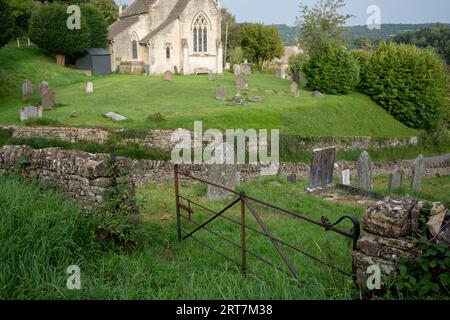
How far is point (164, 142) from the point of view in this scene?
19.2 m

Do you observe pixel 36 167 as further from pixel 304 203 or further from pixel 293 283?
pixel 304 203

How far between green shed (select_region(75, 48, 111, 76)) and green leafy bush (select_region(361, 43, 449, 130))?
23572 millimetres

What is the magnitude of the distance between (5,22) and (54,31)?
619 cm

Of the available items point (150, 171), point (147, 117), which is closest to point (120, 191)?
point (150, 171)

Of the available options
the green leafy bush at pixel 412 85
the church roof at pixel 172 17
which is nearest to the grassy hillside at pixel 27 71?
the church roof at pixel 172 17

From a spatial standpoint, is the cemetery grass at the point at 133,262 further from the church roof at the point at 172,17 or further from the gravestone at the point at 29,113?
the church roof at the point at 172,17

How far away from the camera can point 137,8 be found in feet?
153

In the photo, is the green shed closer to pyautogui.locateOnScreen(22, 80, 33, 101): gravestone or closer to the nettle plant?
pyautogui.locateOnScreen(22, 80, 33, 101): gravestone

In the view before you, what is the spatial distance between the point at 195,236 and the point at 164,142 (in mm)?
12560

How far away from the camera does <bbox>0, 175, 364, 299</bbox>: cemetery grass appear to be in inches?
167

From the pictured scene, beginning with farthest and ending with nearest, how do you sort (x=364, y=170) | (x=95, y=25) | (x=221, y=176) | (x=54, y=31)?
1. (x=95, y=25)
2. (x=54, y=31)
3. (x=364, y=170)
4. (x=221, y=176)

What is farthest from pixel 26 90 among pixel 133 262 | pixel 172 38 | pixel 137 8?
pixel 137 8

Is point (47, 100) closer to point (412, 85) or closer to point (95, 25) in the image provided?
point (95, 25)

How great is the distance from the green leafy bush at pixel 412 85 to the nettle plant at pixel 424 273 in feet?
93.7
